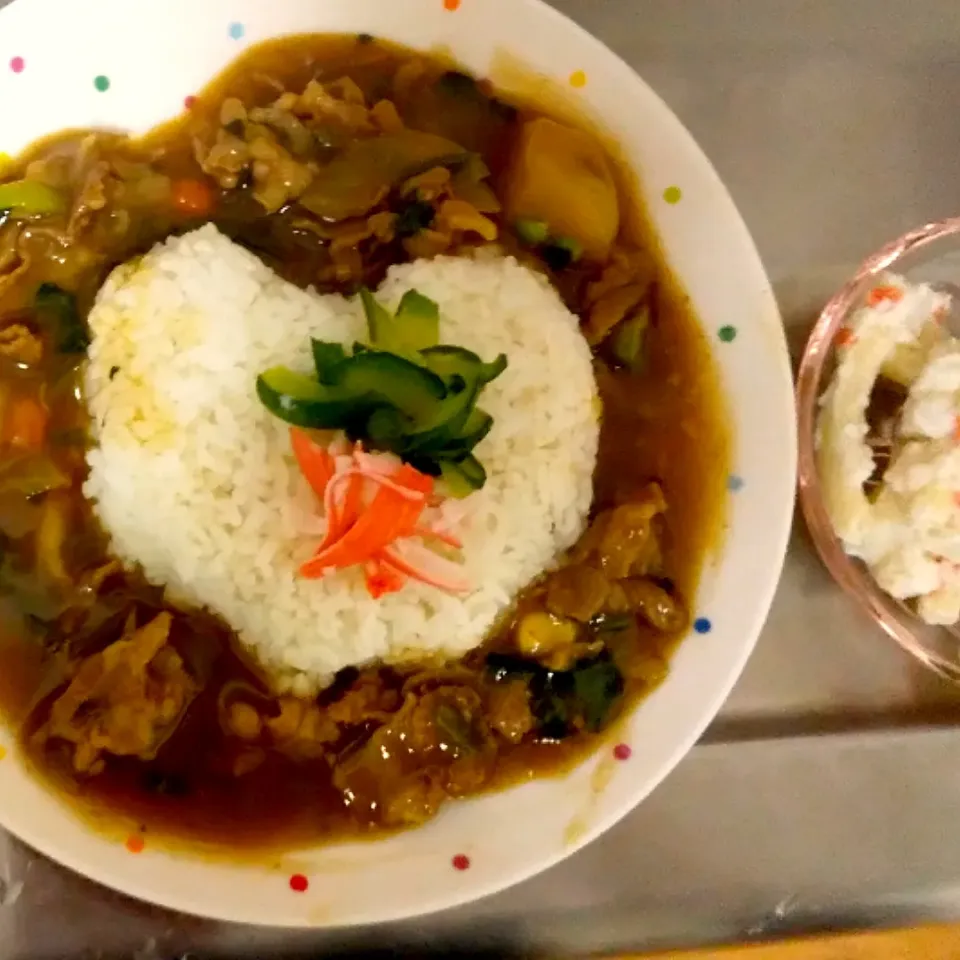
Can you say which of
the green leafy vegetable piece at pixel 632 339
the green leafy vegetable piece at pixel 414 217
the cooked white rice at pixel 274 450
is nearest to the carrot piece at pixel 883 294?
the green leafy vegetable piece at pixel 632 339

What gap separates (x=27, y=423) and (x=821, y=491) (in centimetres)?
167

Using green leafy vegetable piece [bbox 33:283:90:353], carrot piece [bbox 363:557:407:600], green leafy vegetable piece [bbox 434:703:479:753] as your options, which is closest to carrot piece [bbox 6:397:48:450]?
green leafy vegetable piece [bbox 33:283:90:353]

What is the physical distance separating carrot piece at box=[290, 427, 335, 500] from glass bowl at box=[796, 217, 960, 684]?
1.02 metres

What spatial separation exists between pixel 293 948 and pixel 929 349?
1.87 metres

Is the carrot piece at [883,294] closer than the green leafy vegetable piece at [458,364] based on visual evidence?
No

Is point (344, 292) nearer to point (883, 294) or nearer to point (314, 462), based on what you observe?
point (314, 462)

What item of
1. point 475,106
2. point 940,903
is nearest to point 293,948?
point 940,903

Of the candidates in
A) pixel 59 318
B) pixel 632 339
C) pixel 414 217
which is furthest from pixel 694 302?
pixel 59 318

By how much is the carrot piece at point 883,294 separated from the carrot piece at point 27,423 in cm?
177

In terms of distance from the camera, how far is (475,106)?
2.08 m

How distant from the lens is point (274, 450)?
6.72 feet

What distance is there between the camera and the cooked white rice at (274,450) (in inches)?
78.7

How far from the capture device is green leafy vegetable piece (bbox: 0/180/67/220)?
1.99 metres

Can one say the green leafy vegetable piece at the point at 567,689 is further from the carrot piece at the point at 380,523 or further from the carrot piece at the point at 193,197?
the carrot piece at the point at 193,197
